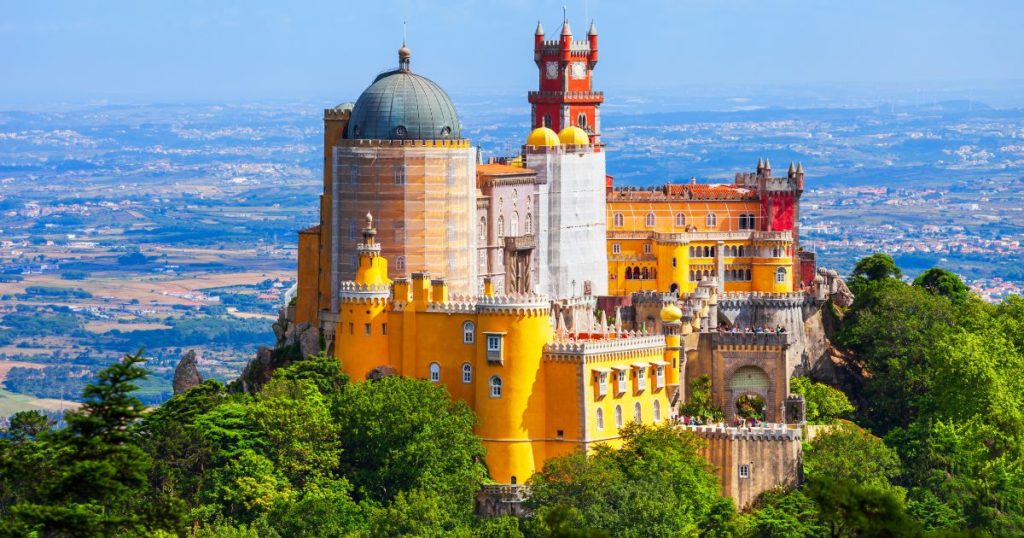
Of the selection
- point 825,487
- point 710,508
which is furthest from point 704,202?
point 825,487

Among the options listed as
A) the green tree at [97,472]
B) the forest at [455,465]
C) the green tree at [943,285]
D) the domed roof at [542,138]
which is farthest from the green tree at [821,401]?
the green tree at [97,472]

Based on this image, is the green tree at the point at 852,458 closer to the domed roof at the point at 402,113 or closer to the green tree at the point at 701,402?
the green tree at the point at 701,402

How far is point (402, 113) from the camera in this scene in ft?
413

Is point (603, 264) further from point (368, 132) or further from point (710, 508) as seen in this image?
point (710, 508)

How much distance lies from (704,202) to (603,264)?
29.9ft

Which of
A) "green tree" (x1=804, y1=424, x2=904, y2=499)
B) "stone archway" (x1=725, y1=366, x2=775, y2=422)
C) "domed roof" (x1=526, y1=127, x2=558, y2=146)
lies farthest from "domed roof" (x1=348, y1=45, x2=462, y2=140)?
"green tree" (x1=804, y1=424, x2=904, y2=499)

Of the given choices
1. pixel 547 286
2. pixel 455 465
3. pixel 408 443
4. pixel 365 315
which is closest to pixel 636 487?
pixel 455 465

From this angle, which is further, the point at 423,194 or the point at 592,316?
the point at 592,316

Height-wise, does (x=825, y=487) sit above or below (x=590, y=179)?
below

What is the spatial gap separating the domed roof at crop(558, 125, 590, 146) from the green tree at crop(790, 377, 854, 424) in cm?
1978

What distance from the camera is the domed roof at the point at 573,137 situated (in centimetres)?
14038

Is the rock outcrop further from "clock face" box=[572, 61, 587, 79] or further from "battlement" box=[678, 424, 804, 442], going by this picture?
"clock face" box=[572, 61, 587, 79]

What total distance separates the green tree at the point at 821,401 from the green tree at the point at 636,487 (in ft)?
35.6

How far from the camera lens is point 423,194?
125812mm
